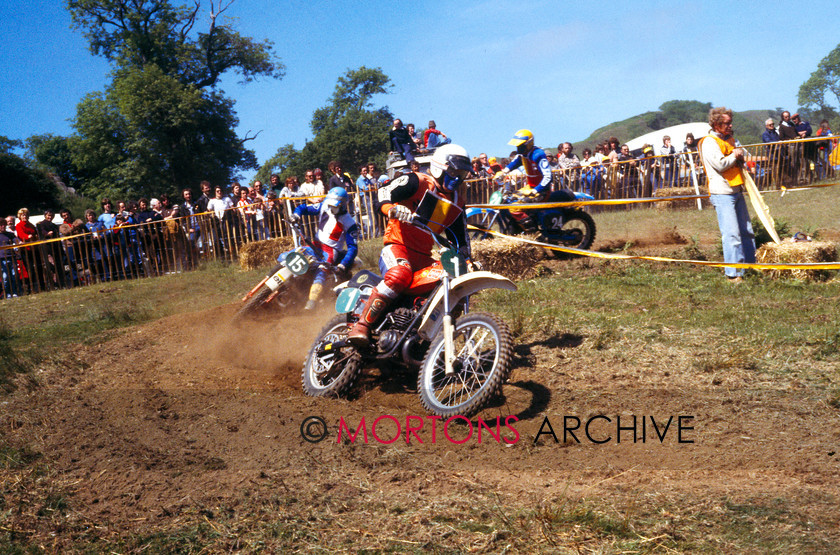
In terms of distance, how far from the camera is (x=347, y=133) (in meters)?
42.7

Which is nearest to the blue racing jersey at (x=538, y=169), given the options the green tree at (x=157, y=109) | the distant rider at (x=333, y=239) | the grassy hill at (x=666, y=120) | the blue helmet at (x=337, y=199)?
the distant rider at (x=333, y=239)

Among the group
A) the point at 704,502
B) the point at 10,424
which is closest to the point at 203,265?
the point at 10,424

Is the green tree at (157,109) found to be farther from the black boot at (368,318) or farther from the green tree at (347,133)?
the black boot at (368,318)

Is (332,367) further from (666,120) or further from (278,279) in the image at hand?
(666,120)

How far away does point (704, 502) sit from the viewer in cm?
364

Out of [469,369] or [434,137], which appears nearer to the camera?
[469,369]

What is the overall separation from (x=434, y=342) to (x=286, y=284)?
12.1ft

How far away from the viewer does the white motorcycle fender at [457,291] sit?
535 cm

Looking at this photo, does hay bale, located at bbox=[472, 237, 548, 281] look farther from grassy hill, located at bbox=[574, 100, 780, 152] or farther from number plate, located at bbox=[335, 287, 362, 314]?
grassy hill, located at bbox=[574, 100, 780, 152]

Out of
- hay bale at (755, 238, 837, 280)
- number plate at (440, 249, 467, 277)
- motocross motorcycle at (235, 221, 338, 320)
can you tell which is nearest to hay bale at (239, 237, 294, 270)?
motocross motorcycle at (235, 221, 338, 320)

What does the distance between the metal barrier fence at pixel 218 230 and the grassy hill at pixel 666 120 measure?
3282cm

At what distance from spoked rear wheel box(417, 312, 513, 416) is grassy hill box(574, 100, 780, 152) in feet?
155

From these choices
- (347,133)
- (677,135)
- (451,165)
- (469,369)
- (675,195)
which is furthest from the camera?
(347,133)

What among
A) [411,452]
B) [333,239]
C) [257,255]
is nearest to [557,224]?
[333,239]
